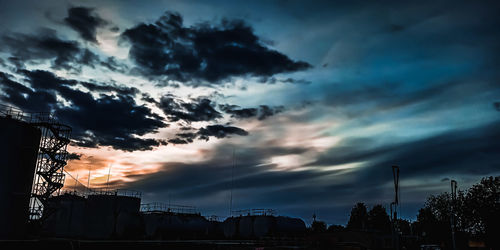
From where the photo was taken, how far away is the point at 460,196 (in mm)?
87312

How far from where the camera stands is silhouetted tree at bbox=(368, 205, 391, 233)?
138562 mm

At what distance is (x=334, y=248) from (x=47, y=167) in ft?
129

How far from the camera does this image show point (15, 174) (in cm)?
4047

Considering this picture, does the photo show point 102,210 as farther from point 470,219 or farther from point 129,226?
point 470,219

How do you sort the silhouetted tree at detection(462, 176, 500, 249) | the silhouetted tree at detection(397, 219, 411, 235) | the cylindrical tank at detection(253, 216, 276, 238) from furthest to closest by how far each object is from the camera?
the silhouetted tree at detection(397, 219, 411, 235) → the silhouetted tree at detection(462, 176, 500, 249) → the cylindrical tank at detection(253, 216, 276, 238)

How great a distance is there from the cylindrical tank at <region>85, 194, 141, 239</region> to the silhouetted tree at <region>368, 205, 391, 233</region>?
4002 inches

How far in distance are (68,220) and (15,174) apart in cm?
2636

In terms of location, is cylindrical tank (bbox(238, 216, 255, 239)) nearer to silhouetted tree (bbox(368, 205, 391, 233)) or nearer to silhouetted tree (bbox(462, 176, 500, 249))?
silhouetted tree (bbox(462, 176, 500, 249))

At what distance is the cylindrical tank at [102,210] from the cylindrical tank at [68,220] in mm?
1725

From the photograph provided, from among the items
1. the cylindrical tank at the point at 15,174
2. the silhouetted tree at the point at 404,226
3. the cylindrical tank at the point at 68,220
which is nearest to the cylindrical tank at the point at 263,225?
the cylindrical tank at the point at 68,220

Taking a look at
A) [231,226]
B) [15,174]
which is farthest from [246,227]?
[15,174]

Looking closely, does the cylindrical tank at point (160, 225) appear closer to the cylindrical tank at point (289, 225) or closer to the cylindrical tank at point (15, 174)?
the cylindrical tank at point (289, 225)

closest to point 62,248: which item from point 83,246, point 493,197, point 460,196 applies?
point 83,246

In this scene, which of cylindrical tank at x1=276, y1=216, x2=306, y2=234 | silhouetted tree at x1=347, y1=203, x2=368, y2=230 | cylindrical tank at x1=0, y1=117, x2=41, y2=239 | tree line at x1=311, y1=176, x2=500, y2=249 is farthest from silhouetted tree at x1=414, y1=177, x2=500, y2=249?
cylindrical tank at x1=0, y1=117, x2=41, y2=239
